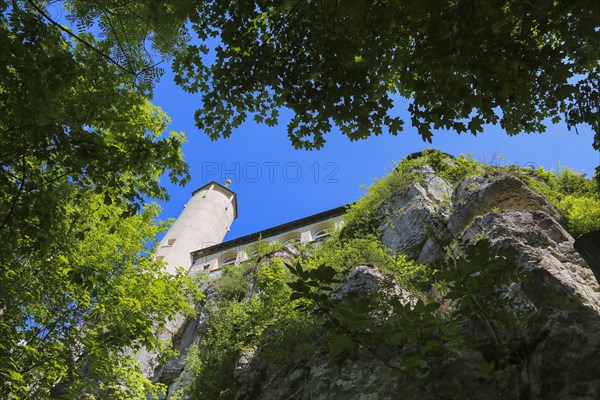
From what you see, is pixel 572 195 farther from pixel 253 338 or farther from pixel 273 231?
pixel 273 231

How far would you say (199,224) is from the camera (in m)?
43.4

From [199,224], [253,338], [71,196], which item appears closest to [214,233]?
[199,224]

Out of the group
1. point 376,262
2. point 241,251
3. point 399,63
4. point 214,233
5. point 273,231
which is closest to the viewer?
point 399,63

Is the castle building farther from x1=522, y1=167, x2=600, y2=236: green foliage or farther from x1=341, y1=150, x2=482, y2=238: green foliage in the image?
x1=522, y1=167, x2=600, y2=236: green foliage

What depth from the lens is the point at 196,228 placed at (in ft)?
140

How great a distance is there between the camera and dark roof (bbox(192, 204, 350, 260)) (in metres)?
32.6

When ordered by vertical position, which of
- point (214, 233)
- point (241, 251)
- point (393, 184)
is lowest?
point (393, 184)

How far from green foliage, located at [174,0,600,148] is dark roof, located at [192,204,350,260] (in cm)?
2431

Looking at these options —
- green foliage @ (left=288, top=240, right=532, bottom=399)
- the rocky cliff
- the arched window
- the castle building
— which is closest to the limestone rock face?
the rocky cliff

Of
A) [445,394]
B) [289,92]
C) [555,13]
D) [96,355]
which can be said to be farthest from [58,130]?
[96,355]

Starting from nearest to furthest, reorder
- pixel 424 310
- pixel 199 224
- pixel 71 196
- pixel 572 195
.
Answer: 1. pixel 424 310
2. pixel 71 196
3. pixel 572 195
4. pixel 199 224

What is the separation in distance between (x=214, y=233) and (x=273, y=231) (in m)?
11.6

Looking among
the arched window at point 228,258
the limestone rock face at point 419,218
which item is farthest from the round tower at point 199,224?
the limestone rock face at point 419,218

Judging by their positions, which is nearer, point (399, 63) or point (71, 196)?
point (399, 63)
